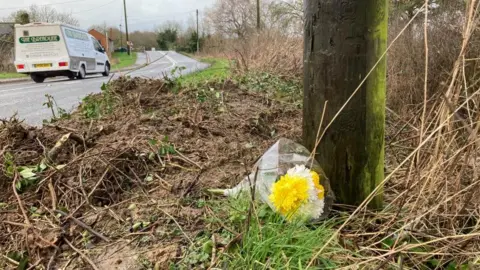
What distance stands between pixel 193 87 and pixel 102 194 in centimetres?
306

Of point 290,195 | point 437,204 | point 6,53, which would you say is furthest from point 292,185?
point 6,53

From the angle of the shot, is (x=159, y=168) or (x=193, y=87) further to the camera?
(x=193, y=87)

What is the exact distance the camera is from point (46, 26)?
1634cm

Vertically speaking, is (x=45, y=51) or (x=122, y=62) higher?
(x=45, y=51)

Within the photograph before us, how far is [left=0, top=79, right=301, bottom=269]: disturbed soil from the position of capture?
165cm

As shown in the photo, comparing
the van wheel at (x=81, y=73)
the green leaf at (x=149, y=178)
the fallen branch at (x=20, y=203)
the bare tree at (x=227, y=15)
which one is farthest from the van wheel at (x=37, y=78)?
the bare tree at (x=227, y=15)

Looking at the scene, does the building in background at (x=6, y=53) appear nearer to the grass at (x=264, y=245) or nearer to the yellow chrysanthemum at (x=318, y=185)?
Result: the grass at (x=264, y=245)

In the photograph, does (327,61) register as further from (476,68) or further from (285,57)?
(285,57)

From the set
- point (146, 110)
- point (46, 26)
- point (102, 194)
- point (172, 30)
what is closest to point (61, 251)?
point (102, 194)

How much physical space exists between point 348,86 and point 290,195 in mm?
573

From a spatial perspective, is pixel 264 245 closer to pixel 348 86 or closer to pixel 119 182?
pixel 348 86

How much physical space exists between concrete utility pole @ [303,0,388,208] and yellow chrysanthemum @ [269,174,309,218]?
30 cm

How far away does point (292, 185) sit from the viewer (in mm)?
1574

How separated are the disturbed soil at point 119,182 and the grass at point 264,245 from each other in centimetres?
11
